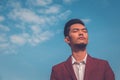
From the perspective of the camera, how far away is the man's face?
4371mm

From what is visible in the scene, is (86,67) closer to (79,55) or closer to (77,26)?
(79,55)

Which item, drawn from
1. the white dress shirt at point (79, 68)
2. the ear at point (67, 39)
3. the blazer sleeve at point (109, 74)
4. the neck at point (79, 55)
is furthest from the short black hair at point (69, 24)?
the blazer sleeve at point (109, 74)

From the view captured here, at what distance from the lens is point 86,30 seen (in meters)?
4.51

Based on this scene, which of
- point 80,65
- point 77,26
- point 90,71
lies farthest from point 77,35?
point 90,71

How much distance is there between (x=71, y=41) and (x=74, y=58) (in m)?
0.31

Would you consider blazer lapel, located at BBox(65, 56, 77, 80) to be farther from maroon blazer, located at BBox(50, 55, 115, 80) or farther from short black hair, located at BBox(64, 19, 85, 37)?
short black hair, located at BBox(64, 19, 85, 37)

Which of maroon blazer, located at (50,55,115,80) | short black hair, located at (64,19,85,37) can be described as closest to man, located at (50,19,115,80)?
maroon blazer, located at (50,55,115,80)

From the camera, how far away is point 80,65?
4.37 meters

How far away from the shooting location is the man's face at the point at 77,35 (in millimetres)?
4371

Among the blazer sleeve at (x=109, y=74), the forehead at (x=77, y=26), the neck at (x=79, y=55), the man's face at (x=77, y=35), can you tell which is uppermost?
the forehead at (x=77, y=26)

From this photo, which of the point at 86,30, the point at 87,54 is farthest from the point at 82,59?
the point at 86,30

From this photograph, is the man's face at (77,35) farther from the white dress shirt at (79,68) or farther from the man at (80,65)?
the white dress shirt at (79,68)

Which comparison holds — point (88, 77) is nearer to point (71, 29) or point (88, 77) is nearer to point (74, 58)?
point (74, 58)

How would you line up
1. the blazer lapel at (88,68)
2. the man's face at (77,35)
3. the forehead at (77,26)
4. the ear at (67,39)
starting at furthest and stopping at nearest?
the ear at (67,39)
the forehead at (77,26)
the man's face at (77,35)
the blazer lapel at (88,68)
